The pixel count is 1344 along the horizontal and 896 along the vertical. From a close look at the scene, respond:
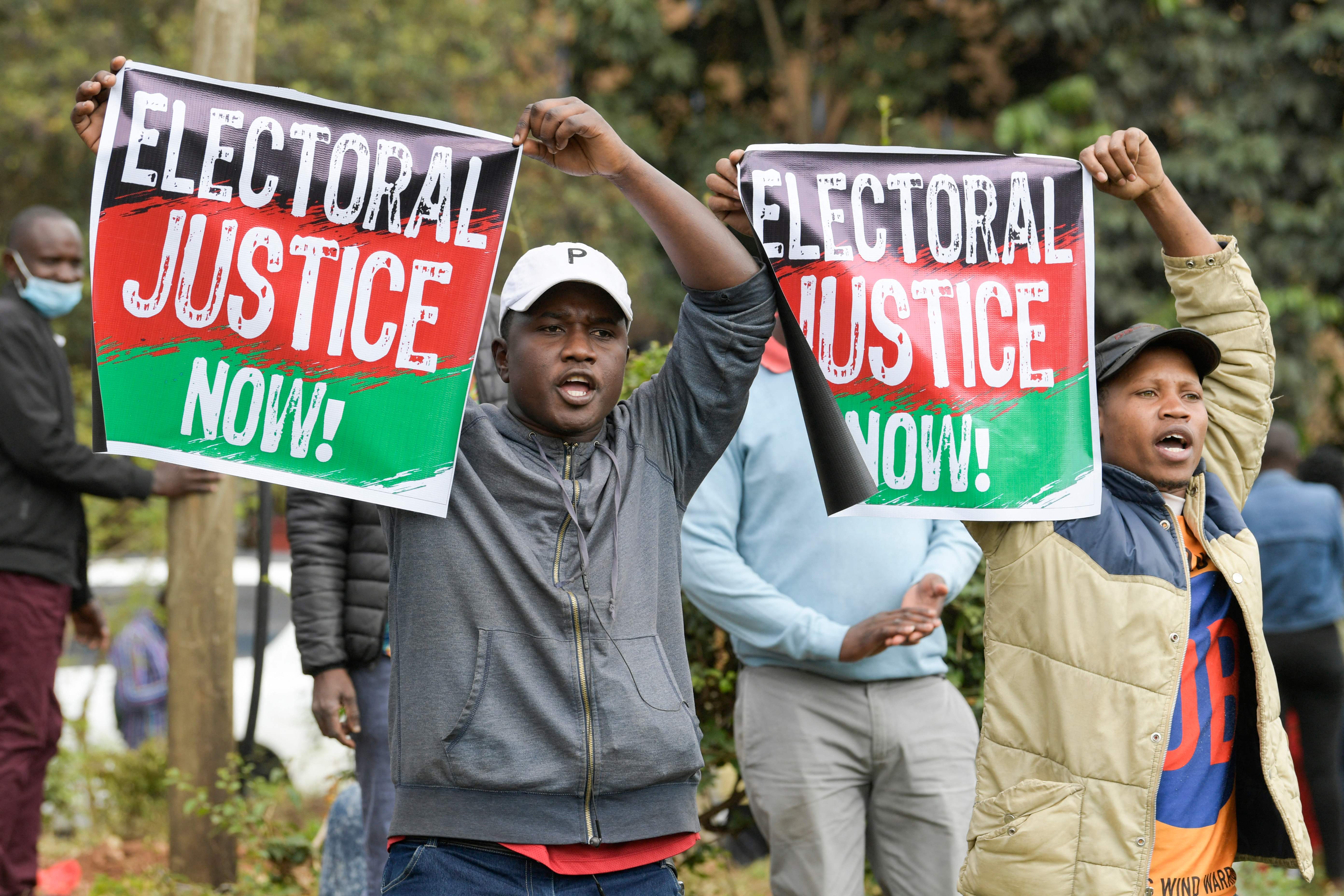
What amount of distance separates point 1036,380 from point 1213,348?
39 centimetres

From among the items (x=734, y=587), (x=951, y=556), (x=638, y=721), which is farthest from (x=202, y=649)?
(x=638, y=721)

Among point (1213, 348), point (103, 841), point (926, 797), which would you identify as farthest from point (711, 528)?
point (103, 841)

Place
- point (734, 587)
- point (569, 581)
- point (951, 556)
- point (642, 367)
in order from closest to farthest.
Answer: point (569, 581) < point (734, 587) < point (951, 556) < point (642, 367)

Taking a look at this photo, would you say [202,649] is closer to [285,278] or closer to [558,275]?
[285,278]

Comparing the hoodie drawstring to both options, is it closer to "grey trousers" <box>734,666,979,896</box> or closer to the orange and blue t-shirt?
the orange and blue t-shirt

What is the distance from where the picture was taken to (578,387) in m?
2.66

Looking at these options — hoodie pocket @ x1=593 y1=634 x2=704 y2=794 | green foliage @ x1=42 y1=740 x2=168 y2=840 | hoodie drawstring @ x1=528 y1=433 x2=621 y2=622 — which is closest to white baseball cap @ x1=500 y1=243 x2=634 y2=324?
hoodie drawstring @ x1=528 y1=433 x2=621 y2=622

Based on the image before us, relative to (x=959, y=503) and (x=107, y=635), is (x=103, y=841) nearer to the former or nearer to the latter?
(x=107, y=635)

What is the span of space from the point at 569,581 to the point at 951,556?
5.21 feet

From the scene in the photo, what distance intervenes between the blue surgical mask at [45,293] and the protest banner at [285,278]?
8.50ft

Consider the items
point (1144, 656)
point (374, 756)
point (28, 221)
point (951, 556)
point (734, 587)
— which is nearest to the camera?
point (1144, 656)

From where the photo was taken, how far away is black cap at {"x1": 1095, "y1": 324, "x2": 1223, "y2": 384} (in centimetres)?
299

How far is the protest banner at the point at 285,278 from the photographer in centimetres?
275

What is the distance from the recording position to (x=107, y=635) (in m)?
5.79
